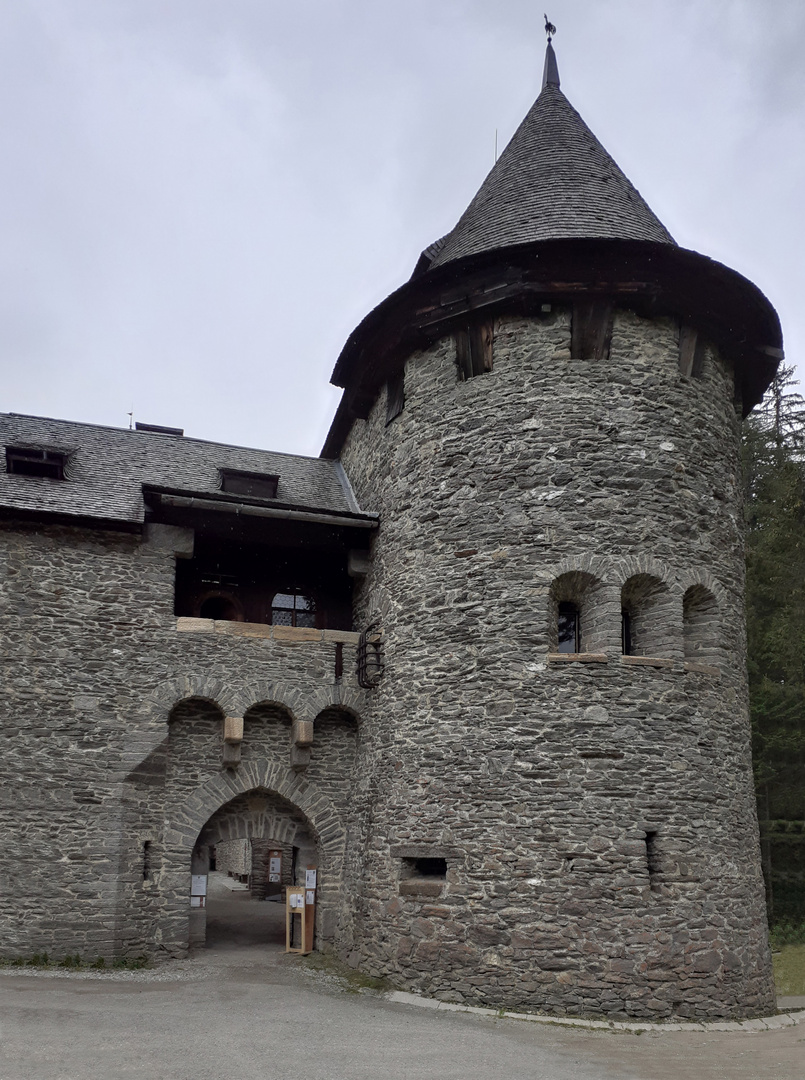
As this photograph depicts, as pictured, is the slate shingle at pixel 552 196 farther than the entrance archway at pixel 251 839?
No

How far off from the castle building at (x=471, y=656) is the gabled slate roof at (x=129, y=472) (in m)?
A: 0.12

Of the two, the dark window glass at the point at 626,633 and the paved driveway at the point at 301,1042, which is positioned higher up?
the dark window glass at the point at 626,633

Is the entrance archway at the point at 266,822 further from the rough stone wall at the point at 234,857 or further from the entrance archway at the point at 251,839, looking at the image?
the rough stone wall at the point at 234,857

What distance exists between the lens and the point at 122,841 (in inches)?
453

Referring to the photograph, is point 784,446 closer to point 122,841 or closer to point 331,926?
point 331,926

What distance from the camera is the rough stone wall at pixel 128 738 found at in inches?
444

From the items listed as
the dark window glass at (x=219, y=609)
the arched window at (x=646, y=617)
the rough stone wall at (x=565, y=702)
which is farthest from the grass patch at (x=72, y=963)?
the arched window at (x=646, y=617)

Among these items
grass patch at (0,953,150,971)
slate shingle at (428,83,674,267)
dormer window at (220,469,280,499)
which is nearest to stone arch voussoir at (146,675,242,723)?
grass patch at (0,953,150,971)

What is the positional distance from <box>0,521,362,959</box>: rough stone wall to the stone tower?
1062mm

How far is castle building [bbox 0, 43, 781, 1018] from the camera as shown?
381 inches

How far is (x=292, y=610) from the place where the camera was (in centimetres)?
1373

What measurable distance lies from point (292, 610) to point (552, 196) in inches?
266

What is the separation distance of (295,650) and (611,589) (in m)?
4.53

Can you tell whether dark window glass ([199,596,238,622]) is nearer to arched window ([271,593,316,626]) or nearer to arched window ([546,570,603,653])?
arched window ([271,593,316,626])
